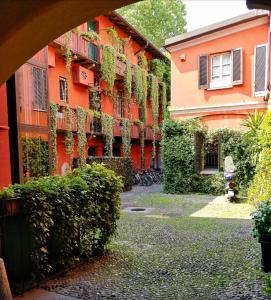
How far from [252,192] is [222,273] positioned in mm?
4489

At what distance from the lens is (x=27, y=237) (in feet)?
13.9

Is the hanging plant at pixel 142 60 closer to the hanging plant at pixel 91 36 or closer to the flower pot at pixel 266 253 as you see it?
the hanging plant at pixel 91 36

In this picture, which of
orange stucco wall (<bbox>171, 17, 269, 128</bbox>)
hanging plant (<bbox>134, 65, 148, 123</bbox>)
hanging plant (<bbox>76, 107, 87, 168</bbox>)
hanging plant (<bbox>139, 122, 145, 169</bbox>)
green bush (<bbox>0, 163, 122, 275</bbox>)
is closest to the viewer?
green bush (<bbox>0, 163, 122, 275</bbox>)

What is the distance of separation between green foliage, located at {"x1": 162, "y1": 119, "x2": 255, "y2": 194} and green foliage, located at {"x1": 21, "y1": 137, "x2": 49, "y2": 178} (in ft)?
19.4

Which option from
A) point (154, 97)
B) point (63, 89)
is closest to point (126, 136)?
point (154, 97)

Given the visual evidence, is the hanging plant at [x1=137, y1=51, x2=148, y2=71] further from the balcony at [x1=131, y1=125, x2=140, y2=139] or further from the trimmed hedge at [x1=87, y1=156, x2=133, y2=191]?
the trimmed hedge at [x1=87, y1=156, x2=133, y2=191]

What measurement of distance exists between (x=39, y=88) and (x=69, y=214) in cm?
630

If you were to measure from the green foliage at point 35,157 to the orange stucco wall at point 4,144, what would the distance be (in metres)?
2.22

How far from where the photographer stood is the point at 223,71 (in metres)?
13.7

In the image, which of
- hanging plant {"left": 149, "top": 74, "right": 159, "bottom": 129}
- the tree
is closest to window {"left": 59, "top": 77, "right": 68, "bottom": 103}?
hanging plant {"left": 149, "top": 74, "right": 159, "bottom": 129}

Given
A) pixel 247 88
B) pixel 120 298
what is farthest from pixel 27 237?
pixel 247 88

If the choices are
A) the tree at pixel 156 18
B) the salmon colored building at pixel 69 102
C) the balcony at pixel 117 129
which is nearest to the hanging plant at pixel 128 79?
the salmon colored building at pixel 69 102

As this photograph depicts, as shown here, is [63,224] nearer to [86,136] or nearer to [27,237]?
[27,237]

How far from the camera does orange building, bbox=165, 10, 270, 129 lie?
494 inches
